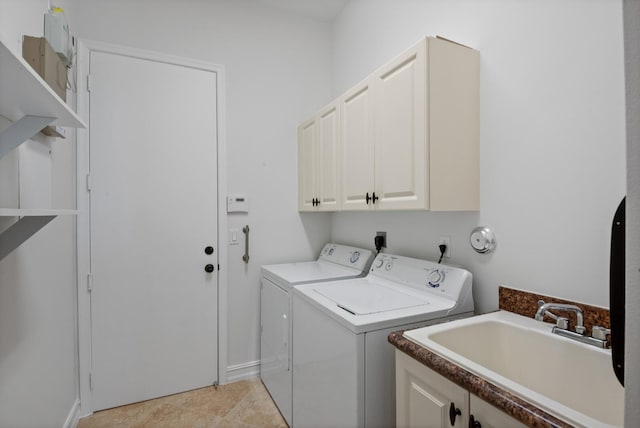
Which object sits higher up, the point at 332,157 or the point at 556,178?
the point at 332,157

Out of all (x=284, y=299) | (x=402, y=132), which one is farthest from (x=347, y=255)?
(x=402, y=132)

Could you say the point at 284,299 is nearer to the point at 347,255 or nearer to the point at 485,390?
the point at 347,255

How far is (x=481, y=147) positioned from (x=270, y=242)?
1717 mm

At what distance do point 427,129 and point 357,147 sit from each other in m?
0.57

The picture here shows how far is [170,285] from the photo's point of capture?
7.42 feet

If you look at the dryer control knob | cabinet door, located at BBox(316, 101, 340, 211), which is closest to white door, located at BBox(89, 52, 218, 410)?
cabinet door, located at BBox(316, 101, 340, 211)

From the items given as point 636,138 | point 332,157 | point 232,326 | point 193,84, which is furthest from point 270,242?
point 636,138

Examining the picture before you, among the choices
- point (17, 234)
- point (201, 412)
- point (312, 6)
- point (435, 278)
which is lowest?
point (201, 412)

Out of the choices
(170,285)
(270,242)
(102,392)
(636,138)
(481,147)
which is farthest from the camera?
(270,242)

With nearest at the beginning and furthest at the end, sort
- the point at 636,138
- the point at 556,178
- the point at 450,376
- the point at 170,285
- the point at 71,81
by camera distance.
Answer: the point at 636,138
the point at 450,376
the point at 556,178
the point at 71,81
the point at 170,285

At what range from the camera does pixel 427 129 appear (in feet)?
4.51

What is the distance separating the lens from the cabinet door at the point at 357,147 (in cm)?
178

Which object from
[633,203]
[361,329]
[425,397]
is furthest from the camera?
[361,329]

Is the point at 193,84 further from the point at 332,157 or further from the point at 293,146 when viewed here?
the point at 332,157
